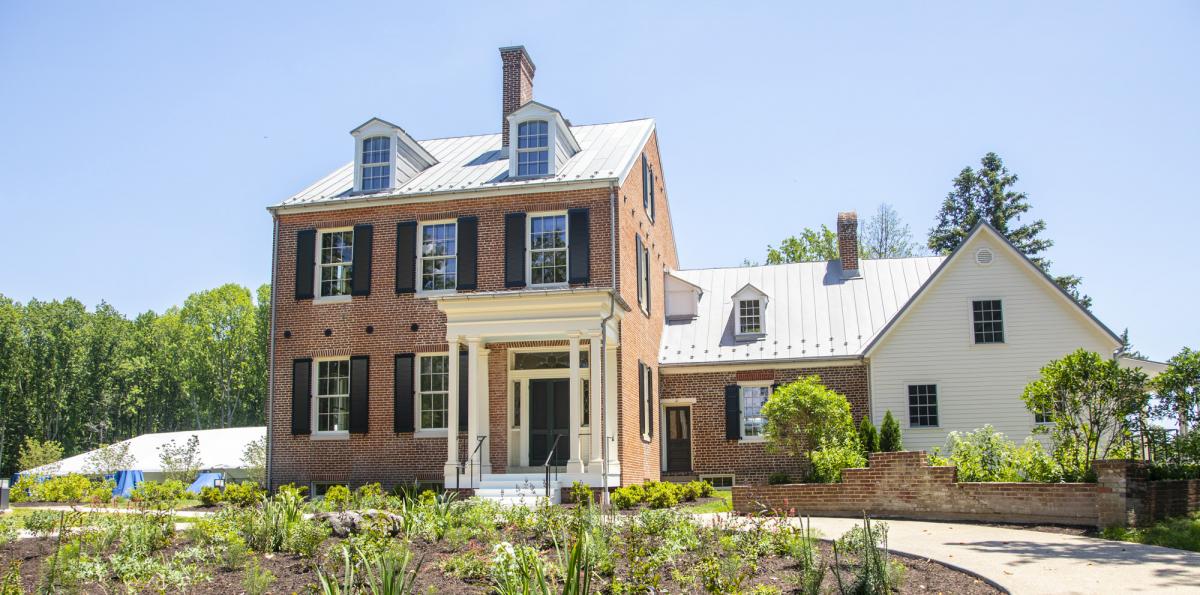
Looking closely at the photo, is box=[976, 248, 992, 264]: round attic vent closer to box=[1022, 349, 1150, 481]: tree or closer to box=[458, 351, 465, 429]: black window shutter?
box=[1022, 349, 1150, 481]: tree

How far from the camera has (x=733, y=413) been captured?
23812 mm

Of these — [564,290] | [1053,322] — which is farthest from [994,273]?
[564,290]

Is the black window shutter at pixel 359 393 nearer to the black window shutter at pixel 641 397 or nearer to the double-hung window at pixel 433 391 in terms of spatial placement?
the double-hung window at pixel 433 391

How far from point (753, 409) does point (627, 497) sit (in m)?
7.68

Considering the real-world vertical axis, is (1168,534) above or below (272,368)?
below

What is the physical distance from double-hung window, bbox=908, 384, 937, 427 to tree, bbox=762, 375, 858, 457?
372cm

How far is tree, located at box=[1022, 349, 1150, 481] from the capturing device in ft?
47.9

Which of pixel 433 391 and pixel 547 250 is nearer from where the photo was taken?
pixel 547 250

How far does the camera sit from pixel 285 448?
21609mm

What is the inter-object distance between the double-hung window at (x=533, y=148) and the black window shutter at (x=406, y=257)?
9.07 feet

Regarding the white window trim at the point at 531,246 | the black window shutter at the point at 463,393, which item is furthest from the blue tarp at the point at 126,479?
the white window trim at the point at 531,246

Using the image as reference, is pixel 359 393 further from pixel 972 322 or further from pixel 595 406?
pixel 972 322

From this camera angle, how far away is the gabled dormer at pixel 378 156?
22.5m

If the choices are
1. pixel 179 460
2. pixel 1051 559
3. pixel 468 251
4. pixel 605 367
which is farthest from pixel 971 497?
pixel 179 460
